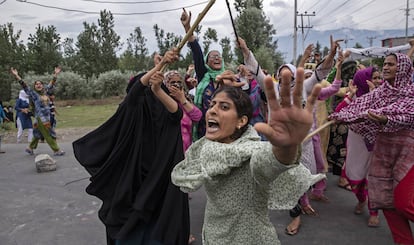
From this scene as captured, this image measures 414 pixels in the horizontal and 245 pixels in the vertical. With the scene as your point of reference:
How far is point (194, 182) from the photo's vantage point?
176cm

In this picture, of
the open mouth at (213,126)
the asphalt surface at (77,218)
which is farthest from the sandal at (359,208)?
the open mouth at (213,126)

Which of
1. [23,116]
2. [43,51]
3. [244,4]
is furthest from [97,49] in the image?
[23,116]

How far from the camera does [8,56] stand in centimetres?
2912

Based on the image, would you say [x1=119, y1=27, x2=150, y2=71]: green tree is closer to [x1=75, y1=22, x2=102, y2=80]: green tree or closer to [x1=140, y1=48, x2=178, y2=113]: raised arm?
[x1=75, y1=22, x2=102, y2=80]: green tree

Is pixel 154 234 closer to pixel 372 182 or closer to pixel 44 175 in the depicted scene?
pixel 372 182

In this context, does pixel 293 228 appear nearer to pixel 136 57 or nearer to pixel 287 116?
pixel 287 116

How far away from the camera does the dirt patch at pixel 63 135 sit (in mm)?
Result: 10569

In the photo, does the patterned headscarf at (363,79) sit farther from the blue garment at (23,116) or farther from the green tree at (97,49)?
the green tree at (97,49)

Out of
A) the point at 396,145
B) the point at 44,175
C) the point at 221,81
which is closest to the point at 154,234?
the point at 221,81

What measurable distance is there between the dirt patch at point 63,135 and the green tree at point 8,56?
18463 mm

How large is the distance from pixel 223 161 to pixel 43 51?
116 feet

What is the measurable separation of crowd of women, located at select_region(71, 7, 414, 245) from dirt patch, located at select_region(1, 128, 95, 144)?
26.0 ft

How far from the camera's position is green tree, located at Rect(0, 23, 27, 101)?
28000mm

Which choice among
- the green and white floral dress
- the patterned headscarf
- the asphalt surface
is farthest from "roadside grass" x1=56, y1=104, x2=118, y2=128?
the green and white floral dress
